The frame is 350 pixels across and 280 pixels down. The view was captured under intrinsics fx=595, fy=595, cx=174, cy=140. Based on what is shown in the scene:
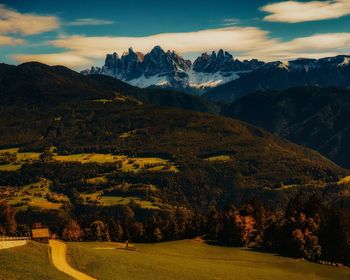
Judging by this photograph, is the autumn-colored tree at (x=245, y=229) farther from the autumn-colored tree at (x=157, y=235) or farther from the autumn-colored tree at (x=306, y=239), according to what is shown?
the autumn-colored tree at (x=157, y=235)

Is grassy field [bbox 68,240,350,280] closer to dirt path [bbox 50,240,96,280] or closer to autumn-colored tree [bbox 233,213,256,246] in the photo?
dirt path [bbox 50,240,96,280]

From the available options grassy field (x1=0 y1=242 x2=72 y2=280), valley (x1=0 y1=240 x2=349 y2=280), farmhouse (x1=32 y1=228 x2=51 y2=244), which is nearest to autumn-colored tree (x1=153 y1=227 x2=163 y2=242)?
valley (x1=0 y1=240 x2=349 y2=280)

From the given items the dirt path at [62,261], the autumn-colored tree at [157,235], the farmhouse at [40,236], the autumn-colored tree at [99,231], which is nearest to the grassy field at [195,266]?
the dirt path at [62,261]

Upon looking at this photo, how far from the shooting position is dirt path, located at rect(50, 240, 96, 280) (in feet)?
285

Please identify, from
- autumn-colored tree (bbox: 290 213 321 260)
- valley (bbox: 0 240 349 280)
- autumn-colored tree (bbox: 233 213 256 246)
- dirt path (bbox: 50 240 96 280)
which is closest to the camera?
valley (bbox: 0 240 349 280)

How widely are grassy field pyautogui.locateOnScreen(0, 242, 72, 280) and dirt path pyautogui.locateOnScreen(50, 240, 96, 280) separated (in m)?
1.53

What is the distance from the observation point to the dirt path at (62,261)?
8694 centimetres

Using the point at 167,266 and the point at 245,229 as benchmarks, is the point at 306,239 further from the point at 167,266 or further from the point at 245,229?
the point at 167,266

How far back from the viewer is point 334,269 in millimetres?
126062

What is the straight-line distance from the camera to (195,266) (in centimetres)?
10956

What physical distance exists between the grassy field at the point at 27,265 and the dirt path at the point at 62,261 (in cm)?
153

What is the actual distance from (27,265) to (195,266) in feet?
118

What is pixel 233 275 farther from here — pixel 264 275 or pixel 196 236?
pixel 196 236

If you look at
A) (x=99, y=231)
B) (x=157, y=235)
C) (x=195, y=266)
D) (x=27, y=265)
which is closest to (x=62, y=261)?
(x=27, y=265)
